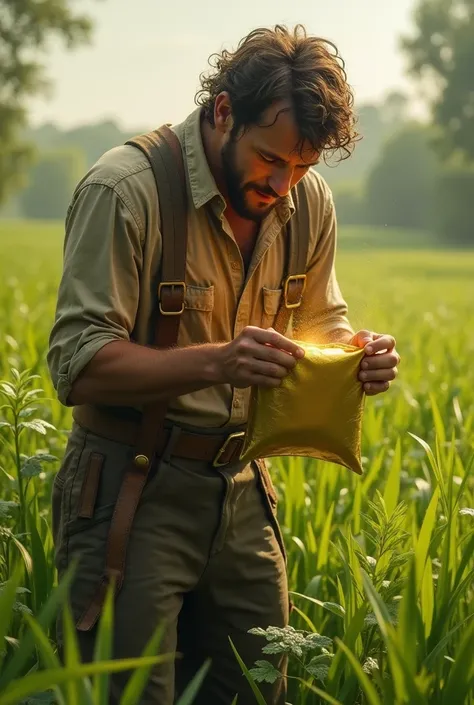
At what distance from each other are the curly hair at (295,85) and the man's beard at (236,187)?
0.06 metres

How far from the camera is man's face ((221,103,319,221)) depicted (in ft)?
A: 8.10

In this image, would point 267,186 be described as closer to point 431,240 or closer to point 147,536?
point 147,536

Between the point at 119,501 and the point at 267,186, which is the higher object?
the point at 267,186

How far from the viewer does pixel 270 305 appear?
2742 mm

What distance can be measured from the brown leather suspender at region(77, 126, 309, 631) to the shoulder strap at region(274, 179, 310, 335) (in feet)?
1.22

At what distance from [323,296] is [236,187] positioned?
0.48 metres

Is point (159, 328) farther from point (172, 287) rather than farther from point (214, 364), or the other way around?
point (214, 364)

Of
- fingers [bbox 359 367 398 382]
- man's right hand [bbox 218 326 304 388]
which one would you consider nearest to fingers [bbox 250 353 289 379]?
man's right hand [bbox 218 326 304 388]

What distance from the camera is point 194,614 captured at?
2732mm

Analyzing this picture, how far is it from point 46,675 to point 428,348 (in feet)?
24.0

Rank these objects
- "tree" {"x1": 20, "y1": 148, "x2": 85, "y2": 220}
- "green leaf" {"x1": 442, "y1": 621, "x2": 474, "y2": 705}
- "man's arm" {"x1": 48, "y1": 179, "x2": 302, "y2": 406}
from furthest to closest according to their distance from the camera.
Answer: "tree" {"x1": 20, "y1": 148, "x2": 85, "y2": 220}, "man's arm" {"x1": 48, "y1": 179, "x2": 302, "y2": 406}, "green leaf" {"x1": 442, "y1": 621, "x2": 474, "y2": 705}

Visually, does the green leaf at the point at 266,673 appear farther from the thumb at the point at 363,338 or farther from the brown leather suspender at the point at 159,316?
the thumb at the point at 363,338

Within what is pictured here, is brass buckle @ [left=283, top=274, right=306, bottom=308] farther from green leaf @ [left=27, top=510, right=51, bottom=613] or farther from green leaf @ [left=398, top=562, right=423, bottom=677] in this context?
green leaf @ [left=398, top=562, right=423, bottom=677]

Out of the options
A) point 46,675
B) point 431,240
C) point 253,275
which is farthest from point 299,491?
point 431,240
